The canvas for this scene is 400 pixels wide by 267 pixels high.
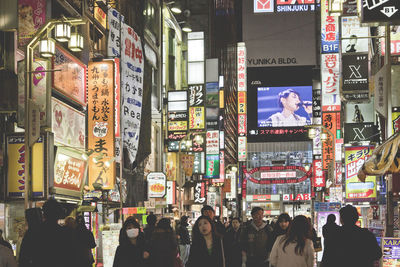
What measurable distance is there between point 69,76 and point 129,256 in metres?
10.3

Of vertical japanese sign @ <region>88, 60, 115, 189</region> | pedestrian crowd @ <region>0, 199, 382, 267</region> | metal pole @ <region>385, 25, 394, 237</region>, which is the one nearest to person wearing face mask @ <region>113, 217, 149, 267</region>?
pedestrian crowd @ <region>0, 199, 382, 267</region>

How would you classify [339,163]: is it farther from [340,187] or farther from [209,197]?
[209,197]

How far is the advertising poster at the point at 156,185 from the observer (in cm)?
2922

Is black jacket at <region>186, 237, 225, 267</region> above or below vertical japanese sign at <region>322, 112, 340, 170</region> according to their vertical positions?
below

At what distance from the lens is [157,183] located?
29.4 meters

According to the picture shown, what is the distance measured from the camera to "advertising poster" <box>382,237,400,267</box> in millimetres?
12547

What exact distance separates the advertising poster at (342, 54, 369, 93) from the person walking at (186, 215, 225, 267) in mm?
14427

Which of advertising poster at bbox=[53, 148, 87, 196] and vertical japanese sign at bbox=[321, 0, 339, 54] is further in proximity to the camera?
vertical japanese sign at bbox=[321, 0, 339, 54]

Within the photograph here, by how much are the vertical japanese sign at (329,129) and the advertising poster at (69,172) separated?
59.3 ft

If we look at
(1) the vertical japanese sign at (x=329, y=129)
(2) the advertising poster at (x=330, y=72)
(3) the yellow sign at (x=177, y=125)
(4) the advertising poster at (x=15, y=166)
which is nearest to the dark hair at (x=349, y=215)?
Result: (4) the advertising poster at (x=15, y=166)

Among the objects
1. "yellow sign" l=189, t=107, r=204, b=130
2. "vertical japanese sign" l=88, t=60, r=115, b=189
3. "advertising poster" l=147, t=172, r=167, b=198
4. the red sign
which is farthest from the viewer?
the red sign

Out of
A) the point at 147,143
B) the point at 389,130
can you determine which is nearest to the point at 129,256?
the point at 389,130

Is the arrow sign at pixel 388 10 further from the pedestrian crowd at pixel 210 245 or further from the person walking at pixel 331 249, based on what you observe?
the person walking at pixel 331 249

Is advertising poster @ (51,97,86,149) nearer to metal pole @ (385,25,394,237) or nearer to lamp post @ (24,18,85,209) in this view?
lamp post @ (24,18,85,209)
